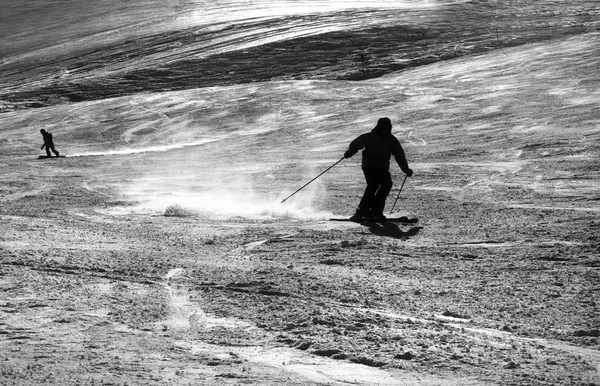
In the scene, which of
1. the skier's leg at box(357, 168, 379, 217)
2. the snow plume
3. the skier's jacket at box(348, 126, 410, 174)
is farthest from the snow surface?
the skier's jacket at box(348, 126, 410, 174)

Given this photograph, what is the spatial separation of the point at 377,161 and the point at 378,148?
0.17 metres

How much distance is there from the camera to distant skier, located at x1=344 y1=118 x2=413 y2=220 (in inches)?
420

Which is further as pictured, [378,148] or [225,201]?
[225,201]

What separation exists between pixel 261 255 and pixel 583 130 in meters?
14.5

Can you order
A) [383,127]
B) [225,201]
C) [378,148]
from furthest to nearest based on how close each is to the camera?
[225,201]
[378,148]
[383,127]

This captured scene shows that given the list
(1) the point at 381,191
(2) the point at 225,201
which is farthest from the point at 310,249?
(2) the point at 225,201

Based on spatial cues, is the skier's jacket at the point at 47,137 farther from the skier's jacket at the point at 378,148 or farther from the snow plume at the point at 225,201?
the skier's jacket at the point at 378,148

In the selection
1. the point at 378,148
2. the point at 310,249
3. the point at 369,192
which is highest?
the point at 378,148

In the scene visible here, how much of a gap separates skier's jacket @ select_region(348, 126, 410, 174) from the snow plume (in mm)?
1201

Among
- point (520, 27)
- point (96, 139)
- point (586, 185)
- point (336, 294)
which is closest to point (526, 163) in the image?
point (586, 185)

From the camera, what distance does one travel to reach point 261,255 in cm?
841

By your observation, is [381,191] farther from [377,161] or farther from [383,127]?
[383,127]

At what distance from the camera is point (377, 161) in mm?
10781

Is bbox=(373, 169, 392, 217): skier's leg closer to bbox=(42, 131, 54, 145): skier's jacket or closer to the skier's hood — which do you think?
the skier's hood
